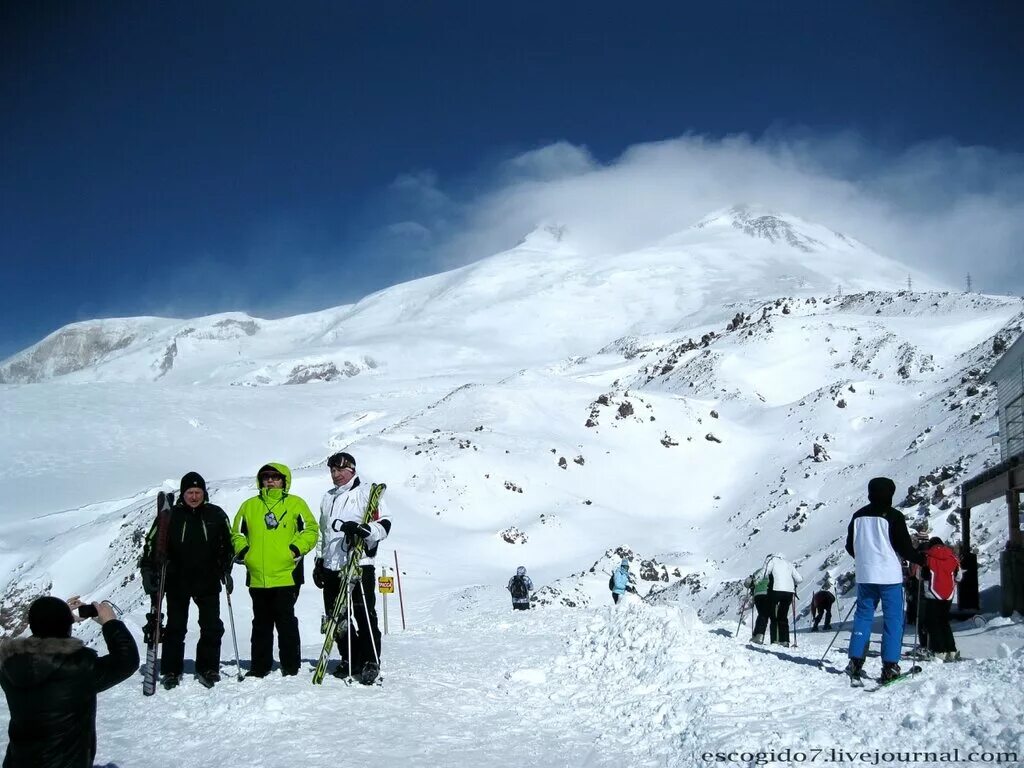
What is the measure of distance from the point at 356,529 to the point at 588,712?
2746mm

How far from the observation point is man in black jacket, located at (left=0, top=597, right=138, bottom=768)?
4047 mm

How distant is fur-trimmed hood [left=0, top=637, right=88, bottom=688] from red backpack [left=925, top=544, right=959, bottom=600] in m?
9.01

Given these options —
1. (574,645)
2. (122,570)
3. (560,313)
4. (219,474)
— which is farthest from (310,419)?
(560,313)

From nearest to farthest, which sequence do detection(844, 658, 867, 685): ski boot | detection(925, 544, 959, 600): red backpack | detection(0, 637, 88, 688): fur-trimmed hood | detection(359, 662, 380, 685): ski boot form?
detection(0, 637, 88, 688): fur-trimmed hood, detection(844, 658, 867, 685): ski boot, detection(359, 662, 380, 685): ski boot, detection(925, 544, 959, 600): red backpack

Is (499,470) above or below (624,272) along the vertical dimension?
below

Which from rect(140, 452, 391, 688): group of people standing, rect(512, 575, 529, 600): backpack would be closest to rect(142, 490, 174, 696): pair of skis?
rect(140, 452, 391, 688): group of people standing

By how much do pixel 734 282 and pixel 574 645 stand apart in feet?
559

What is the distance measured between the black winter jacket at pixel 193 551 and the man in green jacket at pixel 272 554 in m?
0.17

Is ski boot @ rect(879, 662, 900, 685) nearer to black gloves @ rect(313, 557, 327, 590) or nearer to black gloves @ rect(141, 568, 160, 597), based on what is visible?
black gloves @ rect(313, 557, 327, 590)

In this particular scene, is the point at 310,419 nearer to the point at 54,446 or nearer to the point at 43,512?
the point at 54,446

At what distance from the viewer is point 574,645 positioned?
10438 mm

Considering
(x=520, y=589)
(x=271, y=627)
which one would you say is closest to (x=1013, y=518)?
(x=520, y=589)

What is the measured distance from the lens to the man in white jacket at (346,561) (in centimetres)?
803

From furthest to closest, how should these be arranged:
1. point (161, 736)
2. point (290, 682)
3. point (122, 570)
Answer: point (122, 570) → point (290, 682) → point (161, 736)
